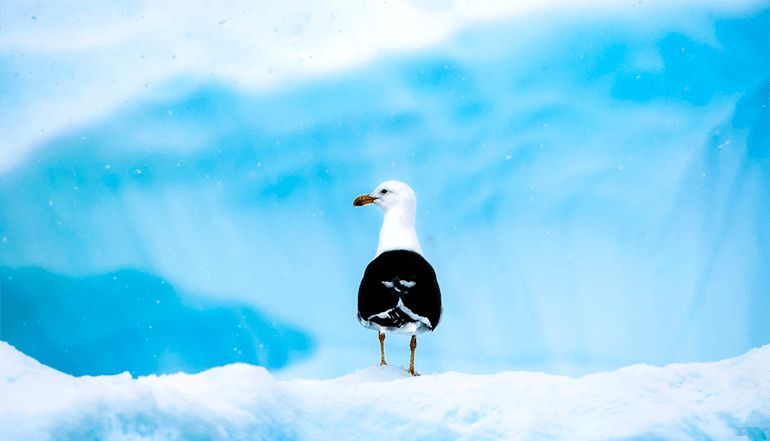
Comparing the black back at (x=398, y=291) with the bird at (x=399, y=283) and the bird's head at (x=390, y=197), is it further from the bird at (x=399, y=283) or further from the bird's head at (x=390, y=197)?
the bird's head at (x=390, y=197)

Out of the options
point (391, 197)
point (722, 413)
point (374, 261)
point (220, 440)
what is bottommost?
point (220, 440)

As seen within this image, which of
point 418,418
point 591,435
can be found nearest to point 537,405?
point 591,435

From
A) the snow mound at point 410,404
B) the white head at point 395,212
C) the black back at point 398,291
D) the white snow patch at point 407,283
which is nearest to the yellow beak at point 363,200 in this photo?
the white head at point 395,212

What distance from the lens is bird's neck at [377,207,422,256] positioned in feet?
12.8

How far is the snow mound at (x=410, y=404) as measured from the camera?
8.57ft

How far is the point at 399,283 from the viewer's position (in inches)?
140

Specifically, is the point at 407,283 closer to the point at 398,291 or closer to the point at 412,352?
the point at 398,291

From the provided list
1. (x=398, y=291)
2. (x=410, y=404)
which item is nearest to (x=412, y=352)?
(x=398, y=291)

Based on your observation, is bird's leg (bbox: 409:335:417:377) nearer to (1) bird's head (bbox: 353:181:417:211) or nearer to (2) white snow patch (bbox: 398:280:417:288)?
(2) white snow patch (bbox: 398:280:417:288)

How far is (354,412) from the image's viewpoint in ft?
9.72

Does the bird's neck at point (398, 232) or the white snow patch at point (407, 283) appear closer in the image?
the white snow patch at point (407, 283)

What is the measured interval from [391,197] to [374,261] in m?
0.37

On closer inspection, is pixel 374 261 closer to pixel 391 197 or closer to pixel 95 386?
pixel 391 197

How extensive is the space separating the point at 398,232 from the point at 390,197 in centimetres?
19
